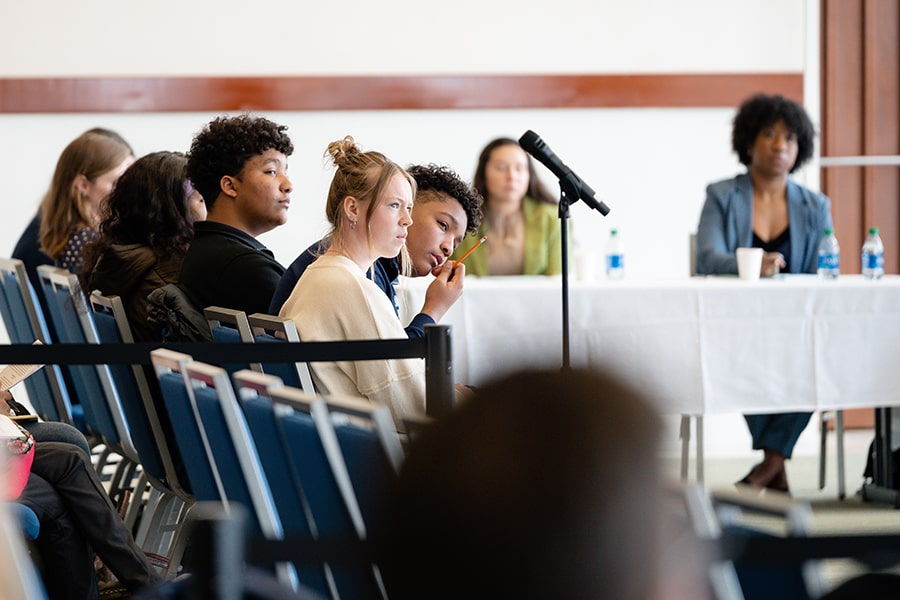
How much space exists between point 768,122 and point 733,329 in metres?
1.08

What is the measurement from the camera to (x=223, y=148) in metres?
2.86

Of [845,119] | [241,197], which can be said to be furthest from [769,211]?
[241,197]

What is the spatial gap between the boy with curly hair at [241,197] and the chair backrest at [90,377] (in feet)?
1.05

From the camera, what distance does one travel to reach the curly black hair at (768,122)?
4648 millimetres

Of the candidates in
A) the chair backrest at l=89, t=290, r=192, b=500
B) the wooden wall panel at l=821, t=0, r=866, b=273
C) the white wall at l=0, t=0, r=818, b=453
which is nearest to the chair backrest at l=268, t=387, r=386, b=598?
the chair backrest at l=89, t=290, r=192, b=500

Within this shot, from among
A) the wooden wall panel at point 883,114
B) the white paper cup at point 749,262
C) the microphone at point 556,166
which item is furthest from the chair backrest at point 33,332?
the wooden wall panel at point 883,114

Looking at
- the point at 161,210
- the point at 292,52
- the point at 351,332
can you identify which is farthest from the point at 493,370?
the point at 292,52

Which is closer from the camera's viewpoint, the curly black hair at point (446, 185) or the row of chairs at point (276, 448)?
the row of chairs at point (276, 448)

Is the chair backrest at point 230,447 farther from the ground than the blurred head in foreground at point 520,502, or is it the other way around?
the blurred head in foreground at point 520,502

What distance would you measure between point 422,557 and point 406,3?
15.9ft

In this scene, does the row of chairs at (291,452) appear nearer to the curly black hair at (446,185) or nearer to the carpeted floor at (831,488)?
the curly black hair at (446,185)

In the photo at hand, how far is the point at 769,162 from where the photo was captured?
4.61 metres

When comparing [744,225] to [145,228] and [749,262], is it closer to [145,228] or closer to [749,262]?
[749,262]

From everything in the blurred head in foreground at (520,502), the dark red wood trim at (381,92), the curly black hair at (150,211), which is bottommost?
the blurred head in foreground at (520,502)
